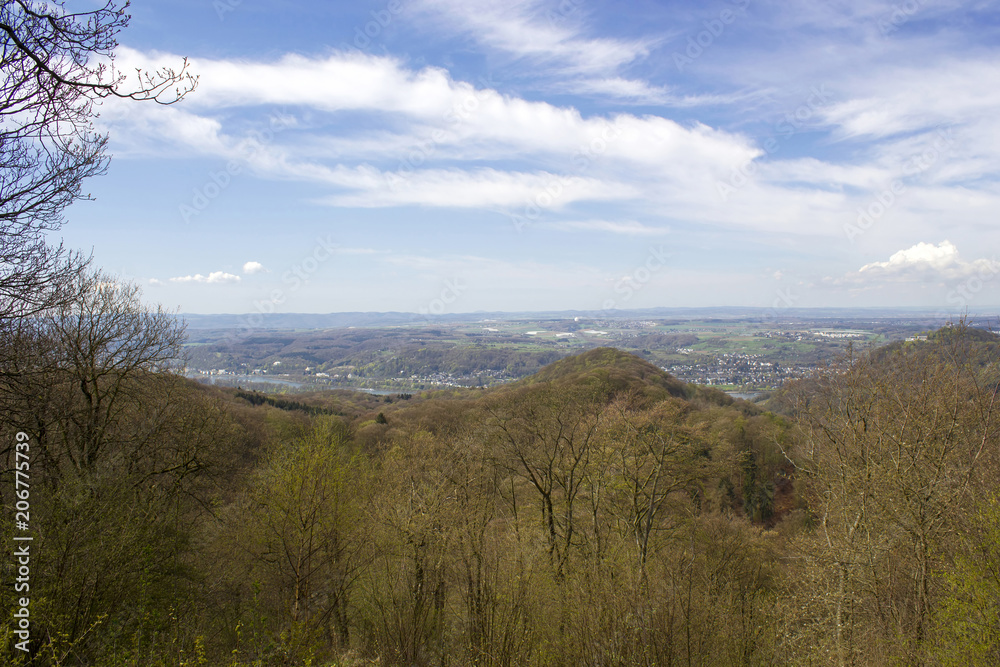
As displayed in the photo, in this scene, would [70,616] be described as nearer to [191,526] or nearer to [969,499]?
[191,526]

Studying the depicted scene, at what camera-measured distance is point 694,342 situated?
185375 mm

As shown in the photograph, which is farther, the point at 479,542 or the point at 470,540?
the point at 479,542

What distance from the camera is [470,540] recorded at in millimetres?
13102

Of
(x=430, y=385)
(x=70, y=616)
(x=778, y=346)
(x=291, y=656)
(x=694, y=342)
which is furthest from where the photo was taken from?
(x=694, y=342)

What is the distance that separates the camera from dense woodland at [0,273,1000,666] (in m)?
9.55

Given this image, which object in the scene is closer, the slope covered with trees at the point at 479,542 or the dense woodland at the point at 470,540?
the dense woodland at the point at 470,540

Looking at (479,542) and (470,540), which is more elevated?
(470,540)

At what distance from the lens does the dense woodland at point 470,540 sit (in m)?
9.55

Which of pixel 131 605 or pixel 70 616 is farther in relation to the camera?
pixel 131 605

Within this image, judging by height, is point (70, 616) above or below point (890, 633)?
above

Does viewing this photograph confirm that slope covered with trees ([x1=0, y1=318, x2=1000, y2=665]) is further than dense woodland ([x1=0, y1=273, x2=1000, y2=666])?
Yes

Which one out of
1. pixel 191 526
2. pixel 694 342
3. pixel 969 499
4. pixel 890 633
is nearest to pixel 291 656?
pixel 191 526

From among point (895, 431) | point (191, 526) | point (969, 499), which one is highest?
point (895, 431)

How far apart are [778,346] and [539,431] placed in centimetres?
15920
